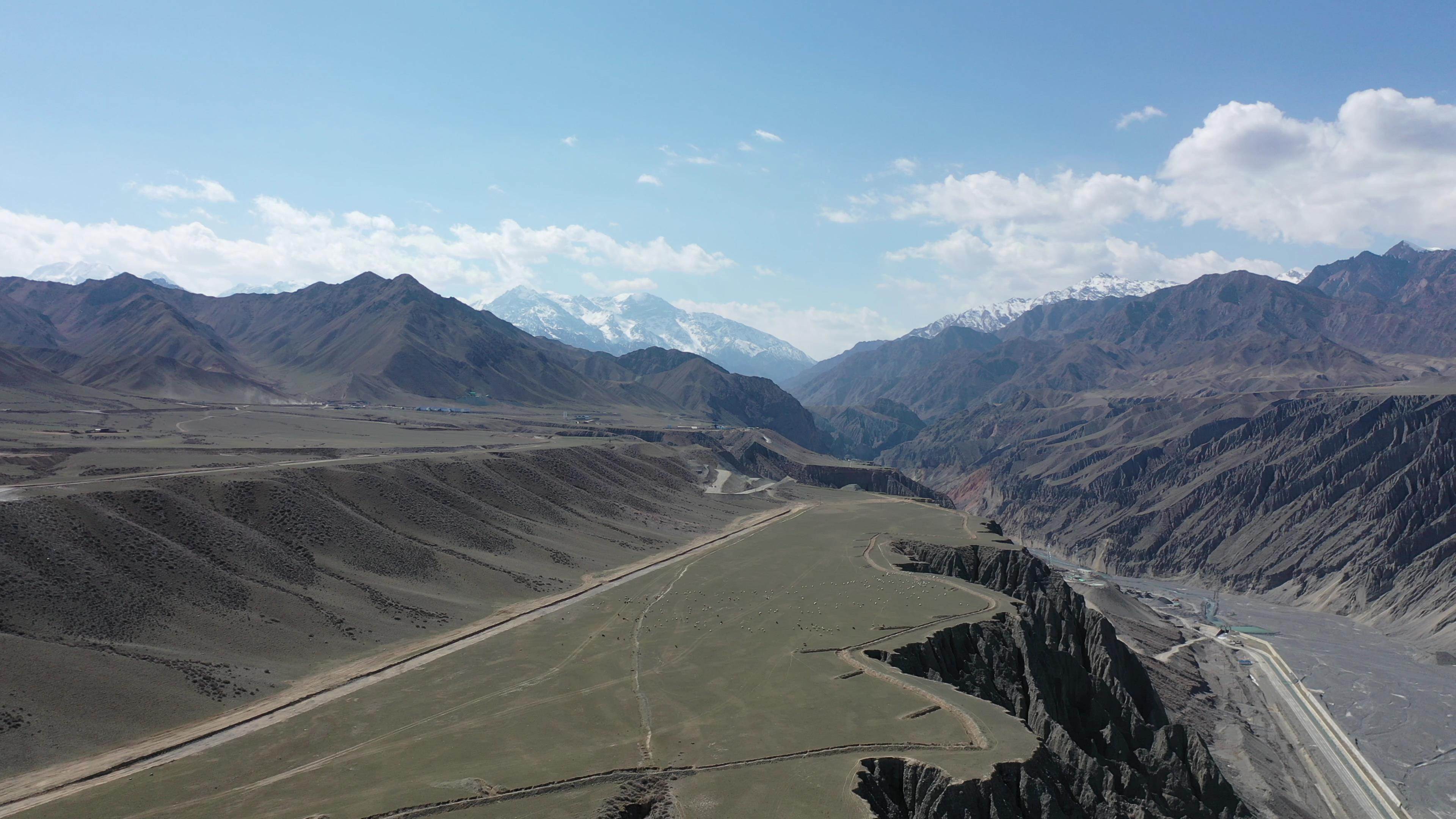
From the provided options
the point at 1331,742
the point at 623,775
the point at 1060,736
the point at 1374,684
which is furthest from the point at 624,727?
the point at 1374,684

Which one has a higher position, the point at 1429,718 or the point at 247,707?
the point at 247,707

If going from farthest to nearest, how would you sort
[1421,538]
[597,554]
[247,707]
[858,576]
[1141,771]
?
[1421,538] → [597,554] → [858,576] → [1141,771] → [247,707]

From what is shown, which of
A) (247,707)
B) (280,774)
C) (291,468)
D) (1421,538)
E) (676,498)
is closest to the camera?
(280,774)

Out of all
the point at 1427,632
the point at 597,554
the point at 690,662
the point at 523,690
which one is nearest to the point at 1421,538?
the point at 1427,632

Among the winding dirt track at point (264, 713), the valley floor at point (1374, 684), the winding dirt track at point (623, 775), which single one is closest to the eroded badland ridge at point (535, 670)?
the winding dirt track at point (623, 775)

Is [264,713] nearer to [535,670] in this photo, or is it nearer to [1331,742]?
[535,670]

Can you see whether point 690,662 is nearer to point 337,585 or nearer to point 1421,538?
point 337,585
